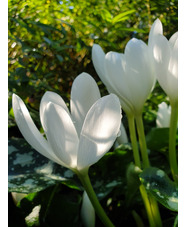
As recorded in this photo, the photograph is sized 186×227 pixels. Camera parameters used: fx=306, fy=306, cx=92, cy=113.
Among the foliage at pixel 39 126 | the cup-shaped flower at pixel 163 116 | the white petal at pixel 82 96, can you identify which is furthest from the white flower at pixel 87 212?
the cup-shaped flower at pixel 163 116

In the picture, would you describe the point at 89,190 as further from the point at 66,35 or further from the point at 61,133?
the point at 66,35

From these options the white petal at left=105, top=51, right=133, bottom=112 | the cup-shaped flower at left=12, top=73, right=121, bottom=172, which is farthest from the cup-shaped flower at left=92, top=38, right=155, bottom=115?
the cup-shaped flower at left=12, top=73, right=121, bottom=172

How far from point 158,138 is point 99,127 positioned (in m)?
0.29

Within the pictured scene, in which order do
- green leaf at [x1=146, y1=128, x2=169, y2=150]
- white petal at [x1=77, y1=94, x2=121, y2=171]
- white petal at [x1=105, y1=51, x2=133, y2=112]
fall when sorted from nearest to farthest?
white petal at [x1=77, y1=94, x2=121, y2=171]
white petal at [x1=105, y1=51, x2=133, y2=112]
green leaf at [x1=146, y1=128, x2=169, y2=150]

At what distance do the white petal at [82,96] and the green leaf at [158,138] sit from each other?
21 centimetres

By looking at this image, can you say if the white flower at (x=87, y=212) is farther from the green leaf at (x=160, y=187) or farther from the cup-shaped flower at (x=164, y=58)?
the cup-shaped flower at (x=164, y=58)

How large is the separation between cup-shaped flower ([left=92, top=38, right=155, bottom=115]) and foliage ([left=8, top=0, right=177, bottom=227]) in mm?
111

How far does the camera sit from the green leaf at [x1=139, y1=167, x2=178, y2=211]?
0.39 metres

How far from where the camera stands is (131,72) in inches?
16.3

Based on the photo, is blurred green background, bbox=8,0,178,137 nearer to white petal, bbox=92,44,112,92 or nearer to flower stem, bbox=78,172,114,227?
white petal, bbox=92,44,112,92

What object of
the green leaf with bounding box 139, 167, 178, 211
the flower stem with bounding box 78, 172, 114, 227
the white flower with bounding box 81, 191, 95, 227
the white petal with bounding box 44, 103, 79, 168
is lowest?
the white flower with bounding box 81, 191, 95, 227

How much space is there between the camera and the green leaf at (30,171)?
1.44 ft

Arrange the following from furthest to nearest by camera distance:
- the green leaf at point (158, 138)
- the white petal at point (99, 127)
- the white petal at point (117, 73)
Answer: the green leaf at point (158, 138), the white petal at point (117, 73), the white petal at point (99, 127)
